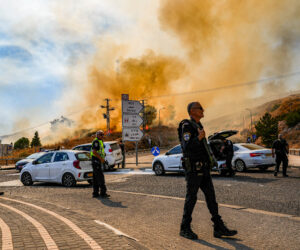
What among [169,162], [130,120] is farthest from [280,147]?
[130,120]

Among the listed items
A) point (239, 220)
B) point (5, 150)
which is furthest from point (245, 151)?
point (5, 150)

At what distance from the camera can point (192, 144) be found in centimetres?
446

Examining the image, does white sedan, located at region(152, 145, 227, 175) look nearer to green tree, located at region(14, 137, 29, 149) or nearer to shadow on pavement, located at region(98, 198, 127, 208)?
shadow on pavement, located at region(98, 198, 127, 208)

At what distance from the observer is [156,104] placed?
240 ft

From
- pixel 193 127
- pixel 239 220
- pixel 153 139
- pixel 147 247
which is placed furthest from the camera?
pixel 153 139

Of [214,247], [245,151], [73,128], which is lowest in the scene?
[214,247]

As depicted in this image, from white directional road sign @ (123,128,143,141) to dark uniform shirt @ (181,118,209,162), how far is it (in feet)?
56.8

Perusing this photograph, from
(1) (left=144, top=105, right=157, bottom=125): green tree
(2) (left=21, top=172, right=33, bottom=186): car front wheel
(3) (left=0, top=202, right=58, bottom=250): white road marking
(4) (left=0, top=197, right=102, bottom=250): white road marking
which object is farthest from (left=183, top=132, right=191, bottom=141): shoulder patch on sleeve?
(1) (left=144, top=105, right=157, bottom=125): green tree

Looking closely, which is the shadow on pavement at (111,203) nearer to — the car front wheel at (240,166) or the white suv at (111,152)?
the car front wheel at (240,166)

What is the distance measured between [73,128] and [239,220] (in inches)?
3580

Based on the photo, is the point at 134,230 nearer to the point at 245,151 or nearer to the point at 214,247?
the point at 214,247

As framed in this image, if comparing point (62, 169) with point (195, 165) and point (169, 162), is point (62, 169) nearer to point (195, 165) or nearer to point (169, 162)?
point (169, 162)

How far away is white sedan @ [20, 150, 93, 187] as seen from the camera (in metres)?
11.9

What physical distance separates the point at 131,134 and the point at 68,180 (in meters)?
10.3
